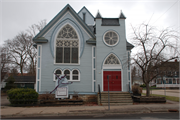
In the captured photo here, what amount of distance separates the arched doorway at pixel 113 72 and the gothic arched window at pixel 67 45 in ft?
10.3

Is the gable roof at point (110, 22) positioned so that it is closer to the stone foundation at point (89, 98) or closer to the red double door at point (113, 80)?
the red double door at point (113, 80)

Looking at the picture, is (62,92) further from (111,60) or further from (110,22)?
(110,22)

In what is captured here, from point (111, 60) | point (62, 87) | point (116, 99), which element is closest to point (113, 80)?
point (111, 60)

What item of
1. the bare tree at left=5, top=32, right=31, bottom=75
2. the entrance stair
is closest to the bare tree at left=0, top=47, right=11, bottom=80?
the bare tree at left=5, top=32, right=31, bottom=75

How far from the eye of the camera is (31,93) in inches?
543

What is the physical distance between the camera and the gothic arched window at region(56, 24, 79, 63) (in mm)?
16328

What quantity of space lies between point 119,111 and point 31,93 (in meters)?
7.59

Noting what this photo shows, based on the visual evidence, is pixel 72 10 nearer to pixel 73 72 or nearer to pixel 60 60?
pixel 60 60

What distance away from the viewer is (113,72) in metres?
16.0

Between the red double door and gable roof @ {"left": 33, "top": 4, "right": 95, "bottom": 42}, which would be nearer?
the red double door

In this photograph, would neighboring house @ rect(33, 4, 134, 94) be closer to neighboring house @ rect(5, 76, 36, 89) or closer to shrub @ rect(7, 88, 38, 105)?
shrub @ rect(7, 88, 38, 105)

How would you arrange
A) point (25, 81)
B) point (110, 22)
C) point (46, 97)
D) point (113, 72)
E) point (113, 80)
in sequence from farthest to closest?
point (25, 81), point (110, 22), point (113, 72), point (113, 80), point (46, 97)

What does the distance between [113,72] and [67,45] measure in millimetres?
5390

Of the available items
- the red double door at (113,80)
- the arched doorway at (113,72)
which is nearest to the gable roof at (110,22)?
the arched doorway at (113,72)
